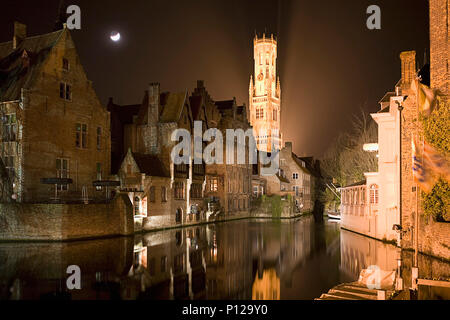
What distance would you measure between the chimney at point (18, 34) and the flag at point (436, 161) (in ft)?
113

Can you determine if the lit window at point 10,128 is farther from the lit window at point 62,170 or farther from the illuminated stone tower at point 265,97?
the illuminated stone tower at point 265,97

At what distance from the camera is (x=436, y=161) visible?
71.6ft

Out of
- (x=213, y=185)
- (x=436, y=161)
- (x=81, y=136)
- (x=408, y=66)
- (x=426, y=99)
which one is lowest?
(x=213, y=185)

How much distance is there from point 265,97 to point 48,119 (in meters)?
117

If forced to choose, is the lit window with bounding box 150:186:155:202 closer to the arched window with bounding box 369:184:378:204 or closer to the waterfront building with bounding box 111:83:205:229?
the waterfront building with bounding box 111:83:205:229

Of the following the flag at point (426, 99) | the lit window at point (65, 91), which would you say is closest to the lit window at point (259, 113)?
the lit window at point (65, 91)

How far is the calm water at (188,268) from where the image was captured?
15.0 m

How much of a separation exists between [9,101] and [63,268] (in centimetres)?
1909

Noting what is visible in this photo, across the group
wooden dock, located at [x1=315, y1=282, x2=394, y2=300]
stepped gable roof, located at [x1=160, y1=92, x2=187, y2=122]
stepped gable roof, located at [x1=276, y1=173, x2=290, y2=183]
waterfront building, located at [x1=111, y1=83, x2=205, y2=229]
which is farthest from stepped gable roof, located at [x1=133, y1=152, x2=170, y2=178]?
stepped gable roof, located at [x1=276, y1=173, x2=290, y2=183]

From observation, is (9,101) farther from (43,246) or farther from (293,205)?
(293,205)

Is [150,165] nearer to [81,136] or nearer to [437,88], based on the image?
[81,136]

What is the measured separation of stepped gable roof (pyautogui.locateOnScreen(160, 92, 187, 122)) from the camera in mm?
47625

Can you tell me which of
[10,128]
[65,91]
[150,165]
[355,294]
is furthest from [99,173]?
[355,294]

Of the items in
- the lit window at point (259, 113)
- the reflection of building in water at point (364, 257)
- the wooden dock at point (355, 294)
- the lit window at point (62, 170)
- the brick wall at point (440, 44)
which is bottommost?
the reflection of building in water at point (364, 257)
